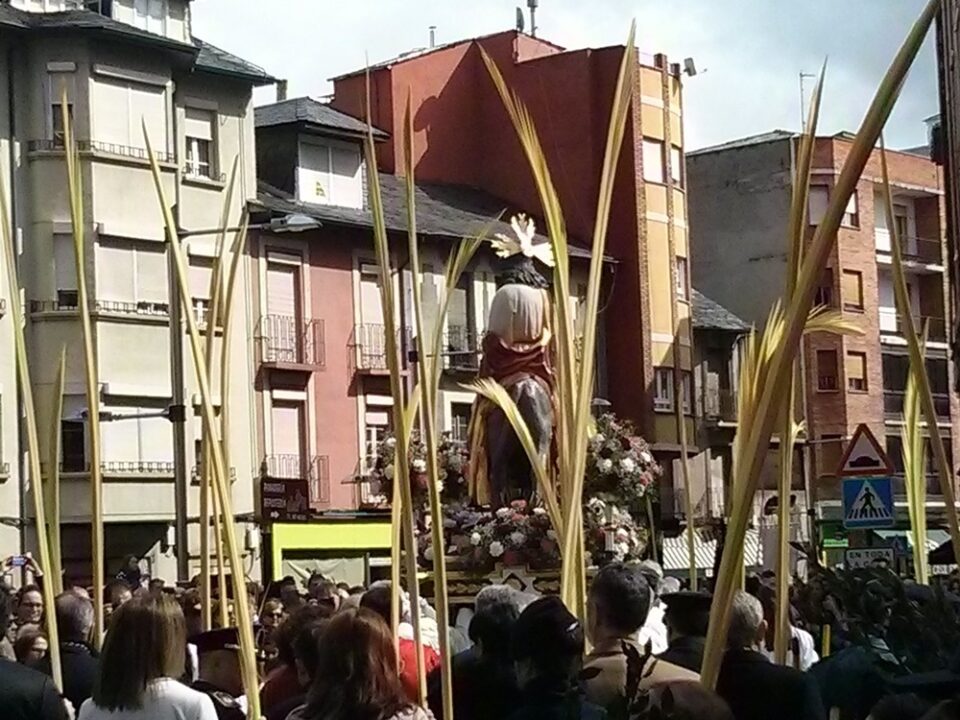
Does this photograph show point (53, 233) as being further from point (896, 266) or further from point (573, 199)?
point (896, 266)

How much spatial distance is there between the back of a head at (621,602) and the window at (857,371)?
52794 mm

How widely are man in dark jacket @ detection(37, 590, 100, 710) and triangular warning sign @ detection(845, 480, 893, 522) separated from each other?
300 inches

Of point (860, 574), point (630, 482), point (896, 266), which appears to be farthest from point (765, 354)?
point (630, 482)

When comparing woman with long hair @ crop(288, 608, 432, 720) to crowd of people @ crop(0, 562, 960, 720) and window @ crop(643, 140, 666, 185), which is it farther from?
window @ crop(643, 140, 666, 185)

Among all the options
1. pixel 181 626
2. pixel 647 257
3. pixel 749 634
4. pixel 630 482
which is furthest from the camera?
pixel 647 257

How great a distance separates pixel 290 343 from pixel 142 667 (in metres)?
34.2

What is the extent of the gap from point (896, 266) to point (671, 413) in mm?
43032

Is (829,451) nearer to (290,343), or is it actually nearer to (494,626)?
(290,343)

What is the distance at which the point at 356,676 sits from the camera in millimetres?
5641

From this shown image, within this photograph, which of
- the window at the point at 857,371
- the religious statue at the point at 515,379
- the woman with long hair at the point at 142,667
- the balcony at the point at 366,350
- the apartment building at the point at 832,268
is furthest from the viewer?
the window at the point at 857,371

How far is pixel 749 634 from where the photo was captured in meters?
6.64

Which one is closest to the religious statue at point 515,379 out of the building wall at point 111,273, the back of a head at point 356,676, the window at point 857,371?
the back of a head at point 356,676

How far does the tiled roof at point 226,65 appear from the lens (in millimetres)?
39188

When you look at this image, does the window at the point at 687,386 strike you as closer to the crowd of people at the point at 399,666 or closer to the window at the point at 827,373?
the window at the point at 827,373
